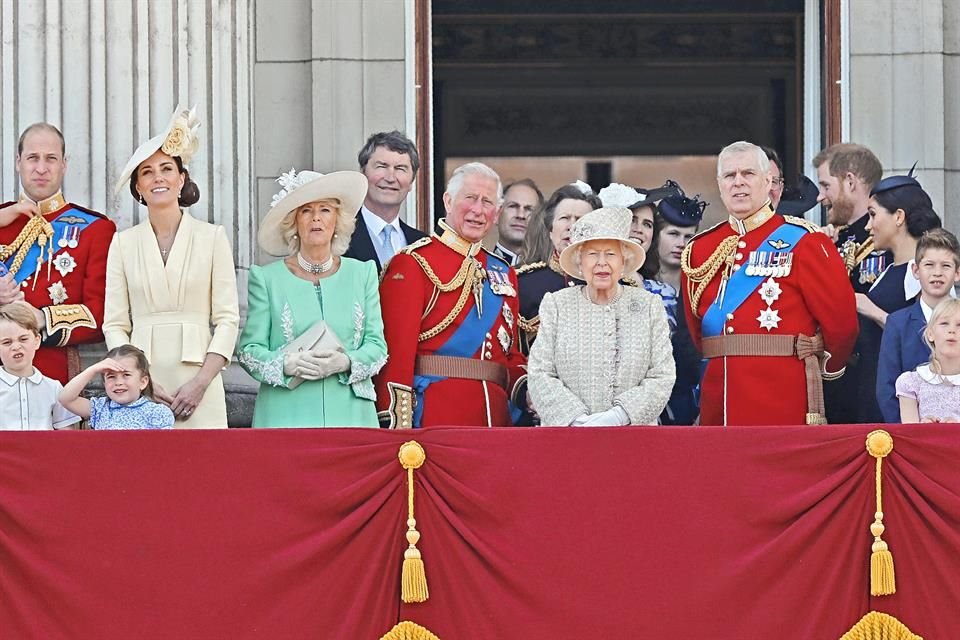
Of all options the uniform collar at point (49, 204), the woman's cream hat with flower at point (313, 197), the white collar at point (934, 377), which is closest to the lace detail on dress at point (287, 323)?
the woman's cream hat with flower at point (313, 197)

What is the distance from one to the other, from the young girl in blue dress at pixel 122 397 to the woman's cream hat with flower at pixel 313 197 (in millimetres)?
817

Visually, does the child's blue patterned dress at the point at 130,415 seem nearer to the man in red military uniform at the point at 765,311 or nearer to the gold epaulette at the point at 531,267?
the gold epaulette at the point at 531,267

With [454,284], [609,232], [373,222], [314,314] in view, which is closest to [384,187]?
[373,222]

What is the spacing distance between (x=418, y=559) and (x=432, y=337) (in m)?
1.33

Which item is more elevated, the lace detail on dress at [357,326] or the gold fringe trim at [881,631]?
the lace detail on dress at [357,326]

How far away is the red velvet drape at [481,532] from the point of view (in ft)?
24.0

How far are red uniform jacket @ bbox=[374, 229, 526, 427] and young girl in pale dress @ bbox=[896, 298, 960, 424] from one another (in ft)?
5.16

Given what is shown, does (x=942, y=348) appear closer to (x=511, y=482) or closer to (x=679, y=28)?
(x=511, y=482)

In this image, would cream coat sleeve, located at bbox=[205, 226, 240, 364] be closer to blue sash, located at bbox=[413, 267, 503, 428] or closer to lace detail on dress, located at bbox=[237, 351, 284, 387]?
lace detail on dress, located at bbox=[237, 351, 284, 387]

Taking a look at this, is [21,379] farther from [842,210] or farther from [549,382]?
[842,210]

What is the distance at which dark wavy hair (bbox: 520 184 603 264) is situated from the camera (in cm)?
902

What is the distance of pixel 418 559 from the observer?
732 centimetres

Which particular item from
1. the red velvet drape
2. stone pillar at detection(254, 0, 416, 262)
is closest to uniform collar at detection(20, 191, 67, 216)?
the red velvet drape

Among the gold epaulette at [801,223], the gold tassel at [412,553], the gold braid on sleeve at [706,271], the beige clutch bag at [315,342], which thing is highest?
the gold epaulette at [801,223]
